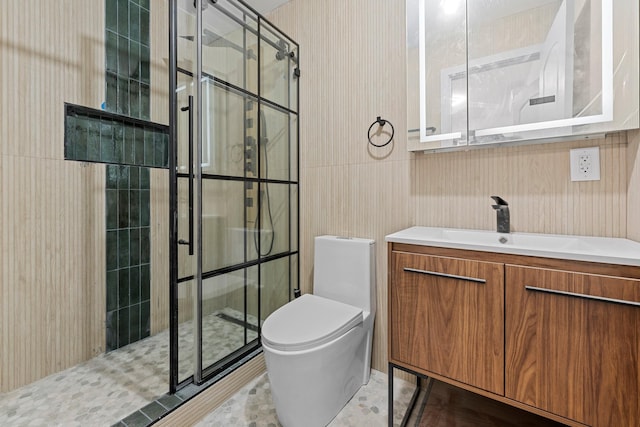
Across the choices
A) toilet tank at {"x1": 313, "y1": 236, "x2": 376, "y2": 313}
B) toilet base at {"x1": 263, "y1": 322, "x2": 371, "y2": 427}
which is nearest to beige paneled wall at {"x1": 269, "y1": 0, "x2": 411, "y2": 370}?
toilet tank at {"x1": 313, "y1": 236, "x2": 376, "y2": 313}

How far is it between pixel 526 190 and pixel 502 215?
0.17 m

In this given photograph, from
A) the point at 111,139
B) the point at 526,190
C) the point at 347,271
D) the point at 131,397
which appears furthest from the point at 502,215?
the point at 111,139

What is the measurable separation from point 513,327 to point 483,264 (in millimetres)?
223

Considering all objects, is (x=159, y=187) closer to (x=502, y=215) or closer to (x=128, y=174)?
(x=128, y=174)

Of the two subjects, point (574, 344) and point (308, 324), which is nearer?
point (574, 344)

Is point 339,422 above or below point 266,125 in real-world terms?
below

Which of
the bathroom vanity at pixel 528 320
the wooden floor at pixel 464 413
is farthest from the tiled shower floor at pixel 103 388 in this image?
the wooden floor at pixel 464 413

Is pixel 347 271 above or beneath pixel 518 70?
beneath

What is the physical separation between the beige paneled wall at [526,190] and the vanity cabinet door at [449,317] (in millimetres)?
451

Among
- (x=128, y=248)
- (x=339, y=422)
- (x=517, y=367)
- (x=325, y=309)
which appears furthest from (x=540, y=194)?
(x=128, y=248)

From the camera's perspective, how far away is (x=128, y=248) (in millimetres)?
1935

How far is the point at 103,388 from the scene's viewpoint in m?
1.48

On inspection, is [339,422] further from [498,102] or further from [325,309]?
[498,102]

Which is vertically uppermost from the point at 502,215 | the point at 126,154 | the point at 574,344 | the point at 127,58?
the point at 127,58
